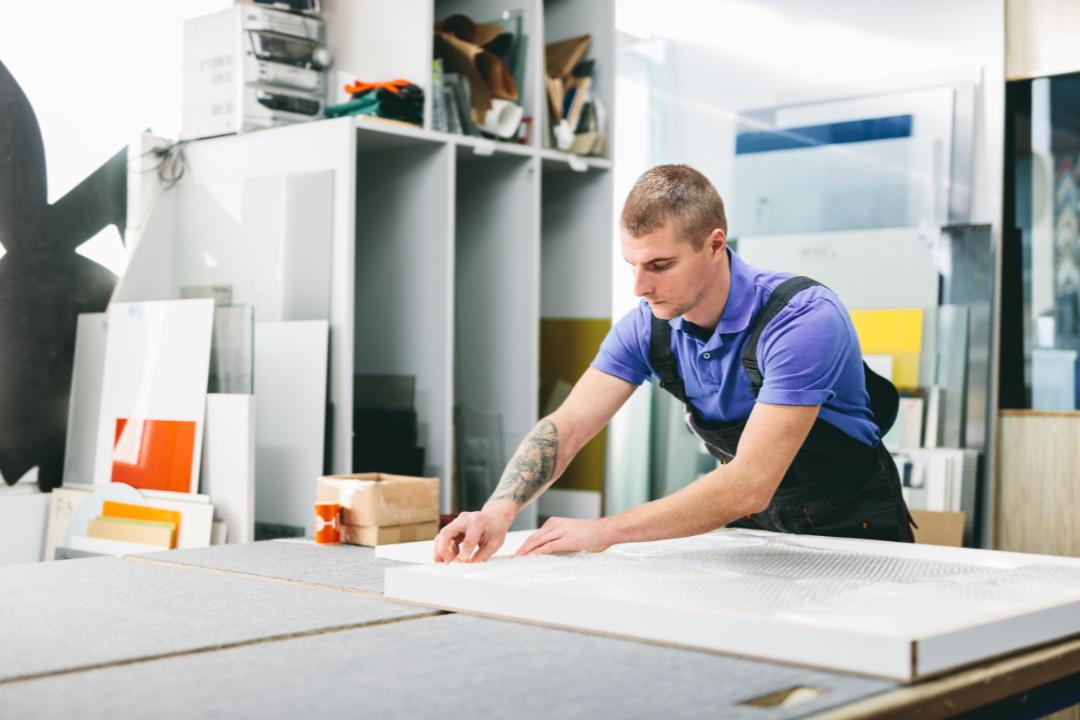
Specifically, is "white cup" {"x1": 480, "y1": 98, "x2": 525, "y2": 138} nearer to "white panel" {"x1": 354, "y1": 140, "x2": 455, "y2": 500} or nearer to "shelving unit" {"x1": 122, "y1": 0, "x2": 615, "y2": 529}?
"shelving unit" {"x1": 122, "y1": 0, "x2": 615, "y2": 529}

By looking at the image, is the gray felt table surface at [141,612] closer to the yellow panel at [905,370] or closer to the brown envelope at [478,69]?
the brown envelope at [478,69]

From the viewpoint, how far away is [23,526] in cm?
291

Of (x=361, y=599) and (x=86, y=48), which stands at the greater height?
(x=86, y=48)

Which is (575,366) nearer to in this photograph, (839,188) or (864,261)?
(864,261)

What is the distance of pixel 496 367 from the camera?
3377mm

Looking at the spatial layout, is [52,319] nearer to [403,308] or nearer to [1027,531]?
[403,308]

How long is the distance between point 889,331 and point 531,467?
2.37 meters

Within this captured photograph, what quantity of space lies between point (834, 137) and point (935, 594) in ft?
10.7

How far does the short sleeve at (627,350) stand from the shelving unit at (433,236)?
1.00m

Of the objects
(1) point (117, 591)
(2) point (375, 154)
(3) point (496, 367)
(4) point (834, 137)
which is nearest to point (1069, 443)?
(4) point (834, 137)

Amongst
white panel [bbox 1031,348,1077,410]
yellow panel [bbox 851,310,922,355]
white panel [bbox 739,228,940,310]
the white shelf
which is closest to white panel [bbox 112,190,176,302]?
the white shelf

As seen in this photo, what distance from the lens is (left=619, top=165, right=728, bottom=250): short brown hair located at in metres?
1.70

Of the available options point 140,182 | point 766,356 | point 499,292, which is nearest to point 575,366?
point 499,292

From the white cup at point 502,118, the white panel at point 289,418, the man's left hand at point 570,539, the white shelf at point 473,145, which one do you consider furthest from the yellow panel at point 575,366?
the man's left hand at point 570,539
